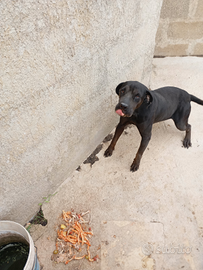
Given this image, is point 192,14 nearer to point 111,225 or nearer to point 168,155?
point 168,155

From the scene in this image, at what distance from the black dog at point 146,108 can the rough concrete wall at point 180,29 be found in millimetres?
2279

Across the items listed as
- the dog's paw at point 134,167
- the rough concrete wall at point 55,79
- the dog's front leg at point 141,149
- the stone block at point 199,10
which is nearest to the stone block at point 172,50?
the stone block at point 199,10

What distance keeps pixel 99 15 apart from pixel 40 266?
2.54 m

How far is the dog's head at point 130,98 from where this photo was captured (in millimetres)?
2055

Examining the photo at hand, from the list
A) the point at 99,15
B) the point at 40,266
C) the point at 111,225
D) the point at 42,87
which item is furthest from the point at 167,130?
the point at 40,266

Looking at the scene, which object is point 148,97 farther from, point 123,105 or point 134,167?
point 134,167

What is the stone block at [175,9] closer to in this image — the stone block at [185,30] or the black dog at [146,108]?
the stone block at [185,30]

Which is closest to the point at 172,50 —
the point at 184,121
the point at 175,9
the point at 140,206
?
the point at 175,9

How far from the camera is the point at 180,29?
168 inches

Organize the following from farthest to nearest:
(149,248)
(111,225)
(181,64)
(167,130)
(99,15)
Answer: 1. (181,64)
2. (167,130)
3. (111,225)
4. (149,248)
5. (99,15)

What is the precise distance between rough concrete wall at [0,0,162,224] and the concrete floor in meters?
0.33

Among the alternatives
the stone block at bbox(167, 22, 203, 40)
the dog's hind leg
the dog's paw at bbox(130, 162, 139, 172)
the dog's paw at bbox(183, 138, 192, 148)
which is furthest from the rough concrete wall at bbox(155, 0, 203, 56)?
the dog's paw at bbox(130, 162, 139, 172)

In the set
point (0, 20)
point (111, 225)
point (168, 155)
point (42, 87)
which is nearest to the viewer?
point (0, 20)

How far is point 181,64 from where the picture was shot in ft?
14.8
